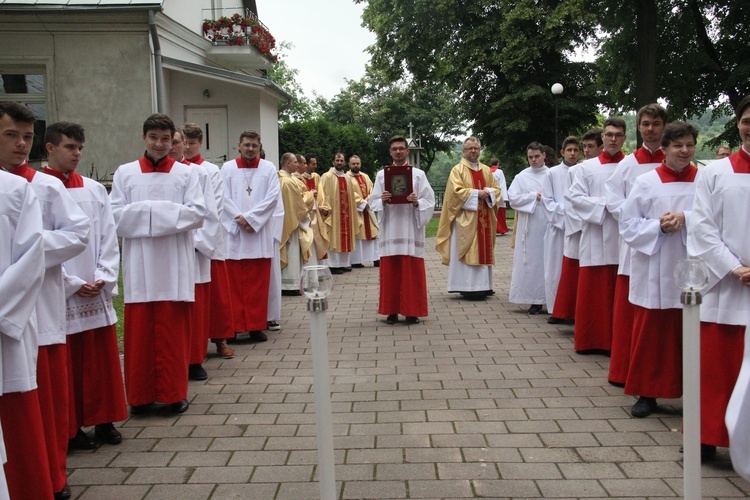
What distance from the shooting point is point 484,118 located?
33.5m

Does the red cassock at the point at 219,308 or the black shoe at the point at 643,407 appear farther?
the red cassock at the point at 219,308

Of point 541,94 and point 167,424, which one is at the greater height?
point 541,94

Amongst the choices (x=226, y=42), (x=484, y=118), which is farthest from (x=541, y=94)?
(x=226, y=42)

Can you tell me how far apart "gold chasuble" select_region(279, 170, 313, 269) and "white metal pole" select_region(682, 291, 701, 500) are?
25.4 feet

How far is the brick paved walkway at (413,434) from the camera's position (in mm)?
4371

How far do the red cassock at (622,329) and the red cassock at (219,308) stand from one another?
3.76m

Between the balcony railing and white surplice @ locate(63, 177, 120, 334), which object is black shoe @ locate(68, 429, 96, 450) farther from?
the balcony railing

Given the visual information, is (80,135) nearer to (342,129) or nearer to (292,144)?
(292,144)

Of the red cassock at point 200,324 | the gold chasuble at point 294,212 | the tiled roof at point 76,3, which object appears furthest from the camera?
the tiled roof at point 76,3

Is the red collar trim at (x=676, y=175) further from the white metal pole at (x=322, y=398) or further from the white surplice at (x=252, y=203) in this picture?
the white surplice at (x=252, y=203)

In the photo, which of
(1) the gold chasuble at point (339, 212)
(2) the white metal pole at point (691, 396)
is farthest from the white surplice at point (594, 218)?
(1) the gold chasuble at point (339, 212)

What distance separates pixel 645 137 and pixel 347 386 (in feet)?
10.4

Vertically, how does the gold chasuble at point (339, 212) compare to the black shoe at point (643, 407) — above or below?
above

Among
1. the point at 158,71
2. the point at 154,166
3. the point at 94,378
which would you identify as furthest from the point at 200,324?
the point at 158,71
